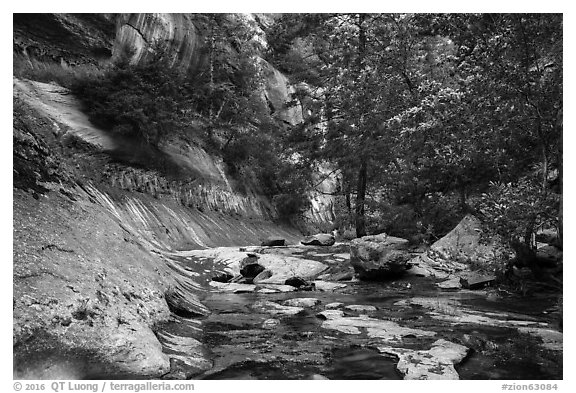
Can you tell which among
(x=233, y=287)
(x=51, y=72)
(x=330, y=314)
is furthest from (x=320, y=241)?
(x=51, y=72)

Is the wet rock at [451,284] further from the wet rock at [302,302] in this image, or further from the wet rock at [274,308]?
the wet rock at [274,308]

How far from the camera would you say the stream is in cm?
402

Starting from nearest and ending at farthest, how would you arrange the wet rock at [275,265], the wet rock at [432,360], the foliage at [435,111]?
the wet rock at [432,360]
the foliage at [435,111]
the wet rock at [275,265]

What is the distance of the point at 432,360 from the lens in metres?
4.16

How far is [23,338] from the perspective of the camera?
3391 millimetres

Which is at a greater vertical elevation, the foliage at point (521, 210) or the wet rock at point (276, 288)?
the foliage at point (521, 210)

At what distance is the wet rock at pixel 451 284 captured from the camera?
8319 millimetres

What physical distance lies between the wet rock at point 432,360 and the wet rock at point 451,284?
3.75 m

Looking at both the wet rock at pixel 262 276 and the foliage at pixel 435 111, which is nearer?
the foliage at pixel 435 111

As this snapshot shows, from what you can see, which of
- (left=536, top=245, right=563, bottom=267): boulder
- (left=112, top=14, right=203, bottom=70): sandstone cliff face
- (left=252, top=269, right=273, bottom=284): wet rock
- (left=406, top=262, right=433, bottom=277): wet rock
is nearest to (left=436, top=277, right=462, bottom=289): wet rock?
(left=406, top=262, right=433, bottom=277): wet rock

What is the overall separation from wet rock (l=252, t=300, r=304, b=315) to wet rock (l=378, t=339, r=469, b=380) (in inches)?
82.7

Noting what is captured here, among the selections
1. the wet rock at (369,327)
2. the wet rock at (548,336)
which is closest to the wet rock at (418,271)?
the wet rock at (369,327)
